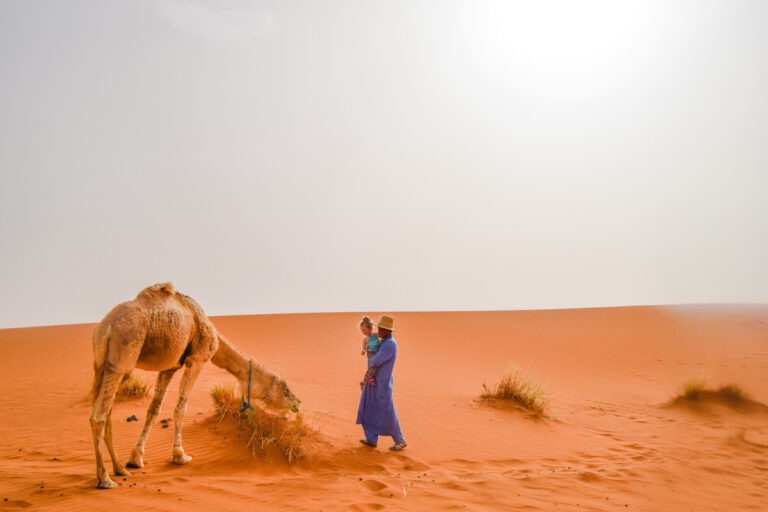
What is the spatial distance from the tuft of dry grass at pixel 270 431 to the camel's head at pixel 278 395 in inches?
8.2

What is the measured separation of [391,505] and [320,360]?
547 inches

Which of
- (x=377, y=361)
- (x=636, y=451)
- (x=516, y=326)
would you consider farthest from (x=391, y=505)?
(x=516, y=326)

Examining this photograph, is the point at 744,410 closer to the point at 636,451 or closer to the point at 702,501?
the point at 636,451

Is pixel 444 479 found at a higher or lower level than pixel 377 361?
lower

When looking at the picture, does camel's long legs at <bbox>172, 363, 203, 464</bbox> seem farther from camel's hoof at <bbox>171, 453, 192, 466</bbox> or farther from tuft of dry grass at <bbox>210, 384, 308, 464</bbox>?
tuft of dry grass at <bbox>210, 384, 308, 464</bbox>

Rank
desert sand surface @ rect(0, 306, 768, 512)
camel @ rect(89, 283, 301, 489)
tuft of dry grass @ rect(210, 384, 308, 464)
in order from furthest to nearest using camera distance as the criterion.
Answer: tuft of dry grass @ rect(210, 384, 308, 464) < desert sand surface @ rect(0, 306, 768, 512) < camel @ rect(89, 283, 301, 489)

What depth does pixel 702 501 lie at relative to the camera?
6.30 metres

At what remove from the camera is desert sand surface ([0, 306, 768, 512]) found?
5414 millimetres

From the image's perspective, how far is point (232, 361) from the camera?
711 centimetres

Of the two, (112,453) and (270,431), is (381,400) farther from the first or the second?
(112,453)

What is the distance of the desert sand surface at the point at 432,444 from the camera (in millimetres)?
5414

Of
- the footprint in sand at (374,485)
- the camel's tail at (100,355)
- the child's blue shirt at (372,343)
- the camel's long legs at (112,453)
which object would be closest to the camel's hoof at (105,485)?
the camel's long legs at (112,453)

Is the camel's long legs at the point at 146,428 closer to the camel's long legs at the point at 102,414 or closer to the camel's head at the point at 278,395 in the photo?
the camel's long legs at the point at 102,414

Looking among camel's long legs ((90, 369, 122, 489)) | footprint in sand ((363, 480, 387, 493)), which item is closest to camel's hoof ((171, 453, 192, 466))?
camel's long legs ((90, 369, 122, 489))
